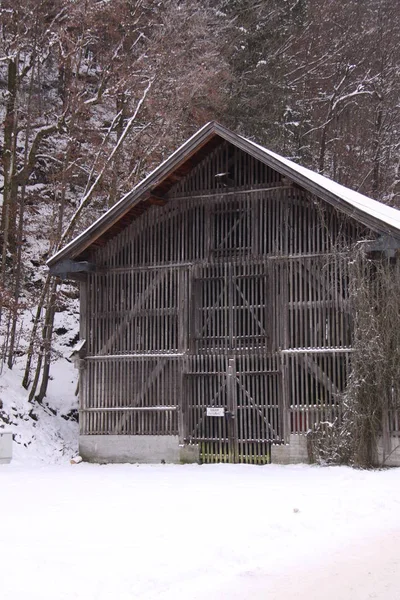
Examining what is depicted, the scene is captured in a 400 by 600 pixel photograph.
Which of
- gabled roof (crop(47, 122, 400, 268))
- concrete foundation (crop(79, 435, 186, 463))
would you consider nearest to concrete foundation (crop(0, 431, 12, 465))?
concrete foundation (crop(79, 435, 186, 463))

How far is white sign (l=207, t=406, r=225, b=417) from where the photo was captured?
→ 52.8ft

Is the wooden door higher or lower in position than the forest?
lower

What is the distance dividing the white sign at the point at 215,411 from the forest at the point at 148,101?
23.9 ft

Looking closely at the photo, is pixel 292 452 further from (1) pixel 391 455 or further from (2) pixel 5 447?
(2) pixel 5 447

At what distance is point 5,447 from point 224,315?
220 inches

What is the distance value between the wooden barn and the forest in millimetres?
4837

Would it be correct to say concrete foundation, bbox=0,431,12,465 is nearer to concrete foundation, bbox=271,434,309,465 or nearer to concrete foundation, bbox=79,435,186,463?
concrete foundation, bbox=79,435,186,463

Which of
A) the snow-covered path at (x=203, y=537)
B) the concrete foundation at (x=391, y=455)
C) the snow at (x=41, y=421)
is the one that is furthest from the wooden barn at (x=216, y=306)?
the snow at (x=41, y=421)

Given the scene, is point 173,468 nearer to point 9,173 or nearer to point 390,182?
point 9,173

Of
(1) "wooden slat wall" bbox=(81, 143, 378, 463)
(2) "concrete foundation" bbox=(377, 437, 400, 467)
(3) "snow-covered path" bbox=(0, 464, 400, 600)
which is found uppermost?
(1) "wooden slat wall" bbox=(81, 143, 378, 463)

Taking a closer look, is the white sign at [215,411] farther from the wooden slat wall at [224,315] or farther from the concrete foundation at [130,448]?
the concrete foundation at [130,448]

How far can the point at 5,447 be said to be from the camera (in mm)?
17000

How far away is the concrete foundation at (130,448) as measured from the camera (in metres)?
16.6

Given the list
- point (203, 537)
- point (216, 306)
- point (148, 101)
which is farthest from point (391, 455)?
point (148, 101)
